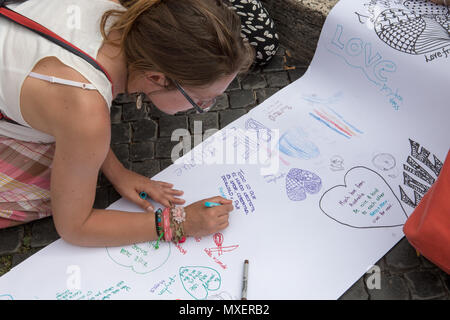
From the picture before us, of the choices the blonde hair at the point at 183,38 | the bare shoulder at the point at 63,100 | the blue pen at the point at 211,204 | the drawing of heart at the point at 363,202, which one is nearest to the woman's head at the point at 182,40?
the blonde hair at the point at 183,38

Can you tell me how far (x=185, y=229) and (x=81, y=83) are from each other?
637mm

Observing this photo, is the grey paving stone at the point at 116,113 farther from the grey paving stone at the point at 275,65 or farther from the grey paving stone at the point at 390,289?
the grey paving stone at the point at 390,289

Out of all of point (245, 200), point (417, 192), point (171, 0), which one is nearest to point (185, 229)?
point (245, 200)

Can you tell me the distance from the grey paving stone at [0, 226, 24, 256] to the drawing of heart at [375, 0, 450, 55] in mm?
1751

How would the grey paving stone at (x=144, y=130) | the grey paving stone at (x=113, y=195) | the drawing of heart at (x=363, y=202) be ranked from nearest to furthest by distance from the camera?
the drawing of heart at (x=363, y=202) < the grey paving stone at (x=113, y=195) < the grey paving stone at (x=144, y=130)

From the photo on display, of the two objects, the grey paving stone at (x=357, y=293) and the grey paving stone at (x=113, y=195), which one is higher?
the grey paving stone at (x=113, y=195)

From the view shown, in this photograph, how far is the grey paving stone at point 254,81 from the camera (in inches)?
80.5

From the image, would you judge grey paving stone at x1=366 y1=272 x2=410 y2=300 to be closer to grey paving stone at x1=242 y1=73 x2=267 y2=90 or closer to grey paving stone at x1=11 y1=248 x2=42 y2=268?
grey paving stone at x1=242 y1=73 x2=267 y2=90

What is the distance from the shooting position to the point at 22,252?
156cm

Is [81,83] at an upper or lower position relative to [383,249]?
upper

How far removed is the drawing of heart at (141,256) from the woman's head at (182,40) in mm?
626

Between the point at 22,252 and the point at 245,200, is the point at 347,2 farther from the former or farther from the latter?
the point at 22,252
